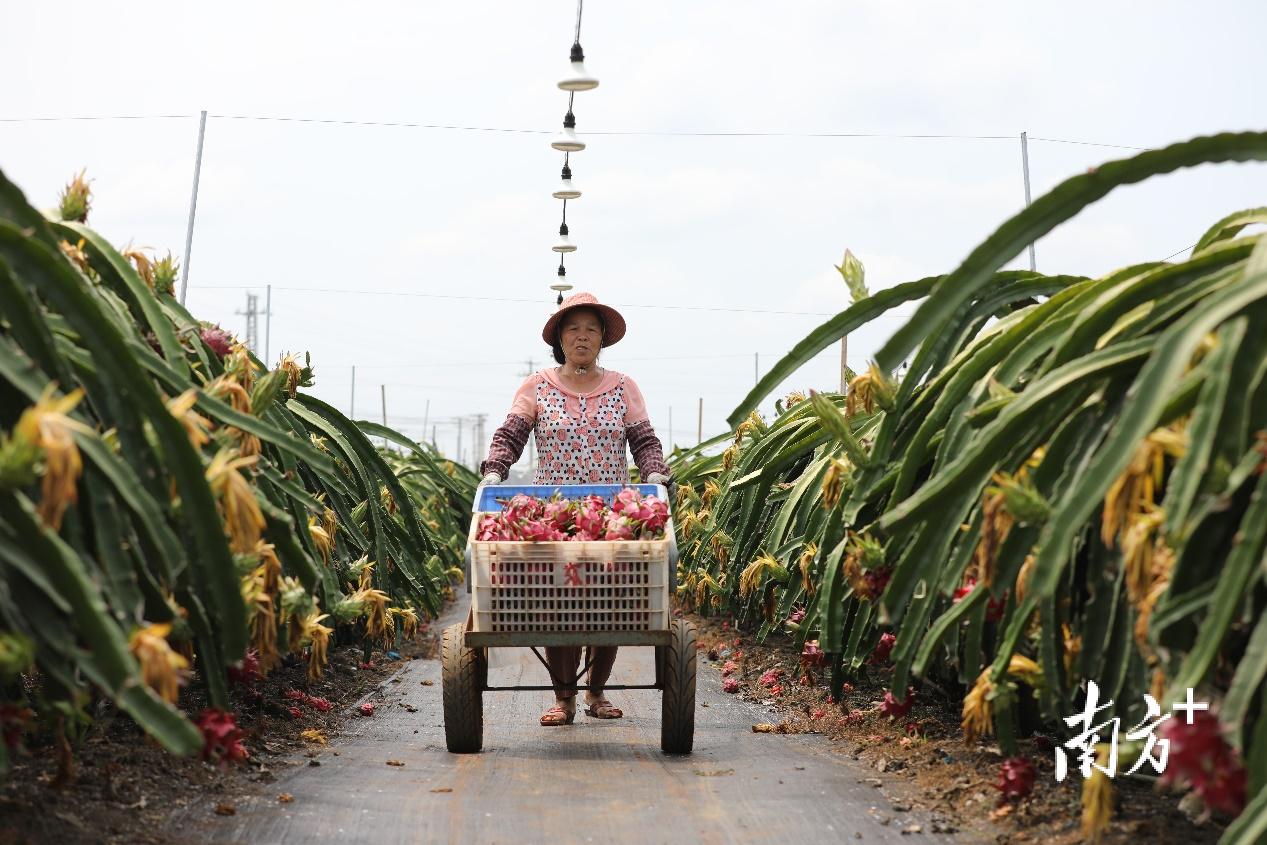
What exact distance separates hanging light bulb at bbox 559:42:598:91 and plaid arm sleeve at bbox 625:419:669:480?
5.02m

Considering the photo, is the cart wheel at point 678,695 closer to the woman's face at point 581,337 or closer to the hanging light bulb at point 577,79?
the woman's face at point 581,337

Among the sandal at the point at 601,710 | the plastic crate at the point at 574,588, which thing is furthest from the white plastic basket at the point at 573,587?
the sandal at the point at 601,710

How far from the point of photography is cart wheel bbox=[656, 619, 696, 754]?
18.5 ft

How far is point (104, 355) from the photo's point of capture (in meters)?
3.46

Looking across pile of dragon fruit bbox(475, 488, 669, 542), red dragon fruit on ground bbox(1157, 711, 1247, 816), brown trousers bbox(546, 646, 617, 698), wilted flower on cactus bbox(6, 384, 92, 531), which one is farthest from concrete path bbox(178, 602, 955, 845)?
wilted flower on cactus bbox(6, 384, 92, 531)

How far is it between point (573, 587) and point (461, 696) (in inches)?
23.8

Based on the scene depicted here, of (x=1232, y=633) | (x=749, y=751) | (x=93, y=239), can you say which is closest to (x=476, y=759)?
(x=749, y=751)

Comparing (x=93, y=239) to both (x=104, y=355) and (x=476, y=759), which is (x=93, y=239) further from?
(x=476, y=759)

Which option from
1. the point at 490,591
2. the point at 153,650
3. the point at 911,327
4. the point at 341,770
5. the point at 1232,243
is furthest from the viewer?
the point at 490,591

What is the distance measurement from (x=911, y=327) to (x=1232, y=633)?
1.31 meters

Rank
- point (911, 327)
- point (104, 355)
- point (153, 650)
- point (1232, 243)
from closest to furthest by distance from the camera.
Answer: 1. point (153, 650)
2. point (104, 355)
3. point (1232, 243)
4. point (911, 327)

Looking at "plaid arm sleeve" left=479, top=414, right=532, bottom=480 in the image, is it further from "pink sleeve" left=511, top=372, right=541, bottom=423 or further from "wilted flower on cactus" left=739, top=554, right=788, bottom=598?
"wilted flower on cactus" left=739, top=554, right=788, bottom=598

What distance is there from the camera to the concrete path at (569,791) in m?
4.23

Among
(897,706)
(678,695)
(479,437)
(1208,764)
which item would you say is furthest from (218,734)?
(479,437)
